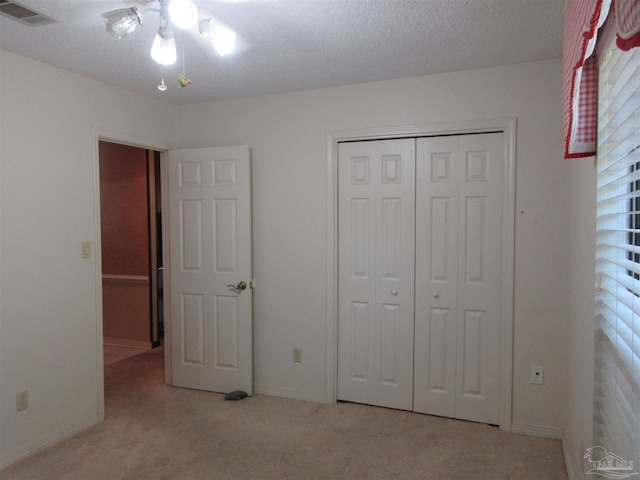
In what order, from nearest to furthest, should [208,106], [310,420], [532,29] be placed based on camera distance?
1. [532,29]
2. [310,420]
3. [208,106]

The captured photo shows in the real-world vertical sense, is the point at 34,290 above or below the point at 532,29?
below

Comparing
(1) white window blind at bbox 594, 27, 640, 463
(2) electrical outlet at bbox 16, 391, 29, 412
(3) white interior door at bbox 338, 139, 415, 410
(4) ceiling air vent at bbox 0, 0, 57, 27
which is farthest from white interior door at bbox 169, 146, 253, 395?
(1) white window blind at bbox 594, 27, 640, 463

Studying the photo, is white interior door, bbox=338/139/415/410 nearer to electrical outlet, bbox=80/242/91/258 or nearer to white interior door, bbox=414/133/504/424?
white interior door, bbox=414/133/504/424

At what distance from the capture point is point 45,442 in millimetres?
2814

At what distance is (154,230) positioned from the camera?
4965mm

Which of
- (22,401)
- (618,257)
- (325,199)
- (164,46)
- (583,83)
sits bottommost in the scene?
(22,401)

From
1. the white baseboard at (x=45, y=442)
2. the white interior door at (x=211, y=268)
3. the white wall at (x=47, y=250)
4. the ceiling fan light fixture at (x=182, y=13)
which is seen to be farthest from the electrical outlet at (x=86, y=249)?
the ceiling fan light fixture at (x=182, y=13)

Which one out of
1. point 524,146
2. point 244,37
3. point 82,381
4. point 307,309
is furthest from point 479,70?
point 82,381

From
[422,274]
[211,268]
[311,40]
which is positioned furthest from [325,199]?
[311,40]

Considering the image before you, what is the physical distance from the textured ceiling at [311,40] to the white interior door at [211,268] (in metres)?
0.69

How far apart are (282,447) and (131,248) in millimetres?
3171

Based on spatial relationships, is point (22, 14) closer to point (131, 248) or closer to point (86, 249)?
point (86, 249)

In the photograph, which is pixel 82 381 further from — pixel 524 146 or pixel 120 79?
pixel 524 146

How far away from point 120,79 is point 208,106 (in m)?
0.78
